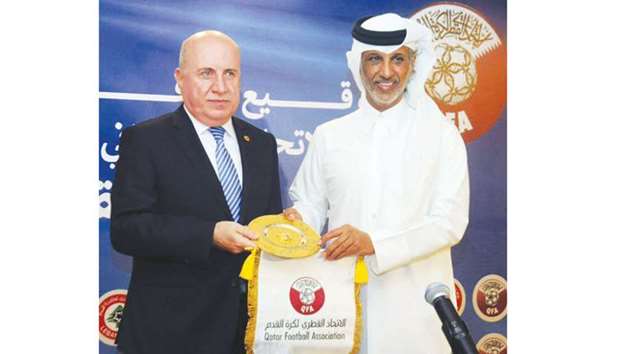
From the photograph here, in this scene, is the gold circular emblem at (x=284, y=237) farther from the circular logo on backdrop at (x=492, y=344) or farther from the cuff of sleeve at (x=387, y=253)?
the circular logo on backdrop at (x=492, y=344)

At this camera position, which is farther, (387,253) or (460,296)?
(460,296)

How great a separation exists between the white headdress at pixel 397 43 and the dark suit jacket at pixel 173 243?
0.86m

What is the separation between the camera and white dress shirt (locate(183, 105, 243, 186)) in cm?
309

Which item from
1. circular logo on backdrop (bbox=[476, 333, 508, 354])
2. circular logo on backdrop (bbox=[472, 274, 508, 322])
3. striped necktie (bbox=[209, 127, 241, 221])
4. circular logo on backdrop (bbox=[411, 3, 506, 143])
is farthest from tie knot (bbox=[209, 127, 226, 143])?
circular logo on backdrop (bbox=[476, 333, 508, 354])

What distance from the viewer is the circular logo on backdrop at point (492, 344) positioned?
11.9 feet

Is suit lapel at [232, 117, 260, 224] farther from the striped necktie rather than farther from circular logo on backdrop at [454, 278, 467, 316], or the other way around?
circular logo on backdrop at [454, 278, 467, 316]

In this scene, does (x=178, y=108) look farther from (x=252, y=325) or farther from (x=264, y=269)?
(x=252, y=325)

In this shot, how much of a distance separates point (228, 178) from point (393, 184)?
0.78 meters

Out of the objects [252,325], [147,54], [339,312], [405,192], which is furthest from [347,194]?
[147,54]

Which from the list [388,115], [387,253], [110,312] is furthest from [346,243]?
[110,312]

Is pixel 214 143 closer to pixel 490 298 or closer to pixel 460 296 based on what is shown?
pixel 460 296

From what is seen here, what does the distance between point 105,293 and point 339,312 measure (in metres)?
1.03

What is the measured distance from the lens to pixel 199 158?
3.02 m

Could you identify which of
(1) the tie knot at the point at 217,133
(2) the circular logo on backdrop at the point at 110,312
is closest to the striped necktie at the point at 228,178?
(1) the tie knot at the point at 217,133
